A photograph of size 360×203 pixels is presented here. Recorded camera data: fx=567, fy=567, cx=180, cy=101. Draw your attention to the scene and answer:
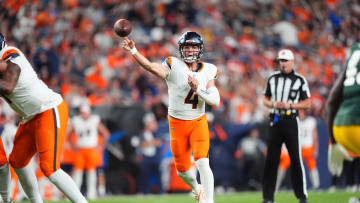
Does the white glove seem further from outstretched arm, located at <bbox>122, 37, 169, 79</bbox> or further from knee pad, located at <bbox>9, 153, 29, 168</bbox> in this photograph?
knee pad, located at <bbox>9, 153, 29, 168</bbox>

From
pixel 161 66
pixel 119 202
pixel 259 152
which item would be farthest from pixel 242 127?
pixel 161 66

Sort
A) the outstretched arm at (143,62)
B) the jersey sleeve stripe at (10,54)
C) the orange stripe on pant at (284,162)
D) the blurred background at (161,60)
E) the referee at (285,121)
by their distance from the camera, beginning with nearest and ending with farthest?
1. the jersey sleeve stripe at (10,54)
2. the outstretched arm at (143,62)
3. the referee at (285,121)
4. the blurred background at (161,60)
5. the orange stripe on pant at (284,162)

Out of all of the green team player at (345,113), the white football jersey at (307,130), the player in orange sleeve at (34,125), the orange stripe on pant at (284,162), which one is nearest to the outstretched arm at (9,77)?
the player in orange sleeve at (34,125)

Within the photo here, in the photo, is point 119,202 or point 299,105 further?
point 119,202

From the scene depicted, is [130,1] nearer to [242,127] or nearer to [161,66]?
[242,127]

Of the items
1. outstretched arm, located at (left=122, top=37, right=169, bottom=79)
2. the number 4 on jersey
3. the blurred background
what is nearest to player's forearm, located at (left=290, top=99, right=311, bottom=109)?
the number 4 on jersey

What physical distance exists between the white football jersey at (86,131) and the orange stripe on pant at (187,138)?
4.58m

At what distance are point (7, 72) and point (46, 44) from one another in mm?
6948

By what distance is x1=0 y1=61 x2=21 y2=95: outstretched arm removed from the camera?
4680 millimetres

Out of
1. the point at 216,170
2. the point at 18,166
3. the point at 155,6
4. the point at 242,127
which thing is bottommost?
the point at 216,170

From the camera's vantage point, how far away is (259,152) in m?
11.6

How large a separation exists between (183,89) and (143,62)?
618mm

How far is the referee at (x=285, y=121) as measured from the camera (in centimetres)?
693

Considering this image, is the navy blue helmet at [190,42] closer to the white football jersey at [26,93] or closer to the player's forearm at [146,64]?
the player's forearm at [146,64]
